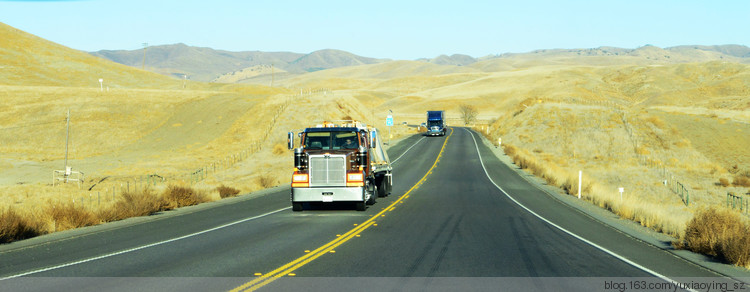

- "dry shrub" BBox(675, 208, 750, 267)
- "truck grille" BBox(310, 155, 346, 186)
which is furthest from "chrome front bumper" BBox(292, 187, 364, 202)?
"dry shrub" BBox(675, 208, 750, 267)

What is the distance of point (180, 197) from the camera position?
24.1 m

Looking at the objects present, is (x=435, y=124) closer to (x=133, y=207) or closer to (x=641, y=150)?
(x=641, y=150)

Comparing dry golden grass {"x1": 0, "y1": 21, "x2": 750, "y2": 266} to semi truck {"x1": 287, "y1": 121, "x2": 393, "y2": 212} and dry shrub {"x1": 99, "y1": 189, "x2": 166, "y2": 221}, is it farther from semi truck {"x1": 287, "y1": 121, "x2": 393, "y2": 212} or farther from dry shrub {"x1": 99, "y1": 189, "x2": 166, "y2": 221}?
semi truck {"x1": 287, "y1": 121, "x2": 393, "y2": 212}

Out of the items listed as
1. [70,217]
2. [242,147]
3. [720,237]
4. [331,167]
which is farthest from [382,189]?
[242,147]

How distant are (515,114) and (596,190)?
69.9 meters

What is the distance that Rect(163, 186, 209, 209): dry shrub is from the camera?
23.3 m

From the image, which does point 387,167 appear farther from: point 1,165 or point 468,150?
point 1,165

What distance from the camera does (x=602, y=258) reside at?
12.3 metres

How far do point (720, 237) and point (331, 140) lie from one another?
43.1 feet

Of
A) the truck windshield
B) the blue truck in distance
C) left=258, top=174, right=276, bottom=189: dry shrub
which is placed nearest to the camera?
the truck windshield

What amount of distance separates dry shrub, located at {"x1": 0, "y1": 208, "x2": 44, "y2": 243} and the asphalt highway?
0.50m

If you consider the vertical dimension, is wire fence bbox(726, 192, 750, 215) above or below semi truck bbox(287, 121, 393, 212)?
below

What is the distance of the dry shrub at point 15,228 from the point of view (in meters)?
14.2

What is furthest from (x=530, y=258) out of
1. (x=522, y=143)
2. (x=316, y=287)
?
(x=522, y=143)
